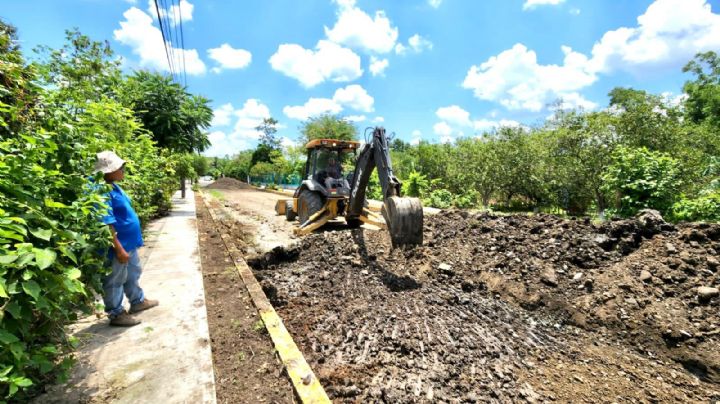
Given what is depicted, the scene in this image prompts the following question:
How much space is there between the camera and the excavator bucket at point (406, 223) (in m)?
4.27

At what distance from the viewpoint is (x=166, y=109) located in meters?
11.9

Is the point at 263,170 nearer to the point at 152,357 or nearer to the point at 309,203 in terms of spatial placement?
the point at 309,203

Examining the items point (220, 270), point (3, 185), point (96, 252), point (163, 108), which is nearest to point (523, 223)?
point (220, 270)

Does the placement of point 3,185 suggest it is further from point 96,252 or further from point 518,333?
point 518,333

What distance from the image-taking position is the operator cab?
8.86 meters

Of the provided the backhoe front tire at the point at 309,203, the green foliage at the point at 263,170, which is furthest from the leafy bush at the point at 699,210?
the green foliage at the point at 263,170

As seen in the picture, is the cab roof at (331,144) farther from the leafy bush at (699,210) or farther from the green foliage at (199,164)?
the green foliage at (199,164)

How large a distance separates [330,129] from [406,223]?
114 ft

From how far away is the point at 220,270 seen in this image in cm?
530

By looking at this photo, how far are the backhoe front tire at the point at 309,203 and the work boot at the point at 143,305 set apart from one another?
196 inches

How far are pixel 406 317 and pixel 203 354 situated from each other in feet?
6.19

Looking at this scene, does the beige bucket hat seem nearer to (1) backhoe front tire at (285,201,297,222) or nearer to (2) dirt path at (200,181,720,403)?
(2) dirt path at (200,181,720,403)

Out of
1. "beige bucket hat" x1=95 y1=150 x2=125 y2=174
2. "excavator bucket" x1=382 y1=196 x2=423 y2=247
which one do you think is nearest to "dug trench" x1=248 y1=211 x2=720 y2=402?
"excavator bucket" x1=382 y1=196 x2=423 y2=247

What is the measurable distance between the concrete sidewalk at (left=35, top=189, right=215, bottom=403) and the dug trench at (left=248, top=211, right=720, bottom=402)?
90 centimetres
